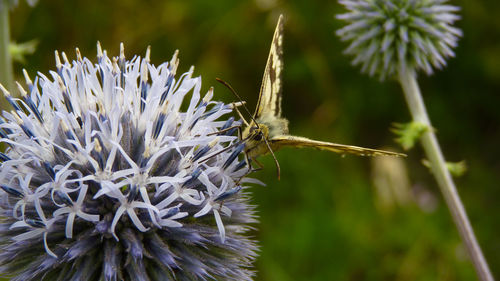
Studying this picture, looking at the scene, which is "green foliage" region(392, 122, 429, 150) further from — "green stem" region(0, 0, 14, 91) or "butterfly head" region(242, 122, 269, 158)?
"green stem" region(0, 0, 14, 91)

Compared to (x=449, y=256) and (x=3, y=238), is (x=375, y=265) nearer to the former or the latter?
(x=449, y=256)

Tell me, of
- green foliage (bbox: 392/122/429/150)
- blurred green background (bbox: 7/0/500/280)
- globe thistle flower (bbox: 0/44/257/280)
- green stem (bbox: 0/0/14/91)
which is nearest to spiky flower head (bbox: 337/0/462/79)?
green foliage (bbox: 392/122/429/150)

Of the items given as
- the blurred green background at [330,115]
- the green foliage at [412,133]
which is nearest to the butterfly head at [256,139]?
the green foliage at [412,133]

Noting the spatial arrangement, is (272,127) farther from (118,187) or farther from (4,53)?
(4,53)

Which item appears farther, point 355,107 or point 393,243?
point 355,107

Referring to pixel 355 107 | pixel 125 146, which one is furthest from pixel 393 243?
pixel 125 146

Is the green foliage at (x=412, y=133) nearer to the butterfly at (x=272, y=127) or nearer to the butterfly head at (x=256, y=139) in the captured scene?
the butterfly at (x=272, y=127)
